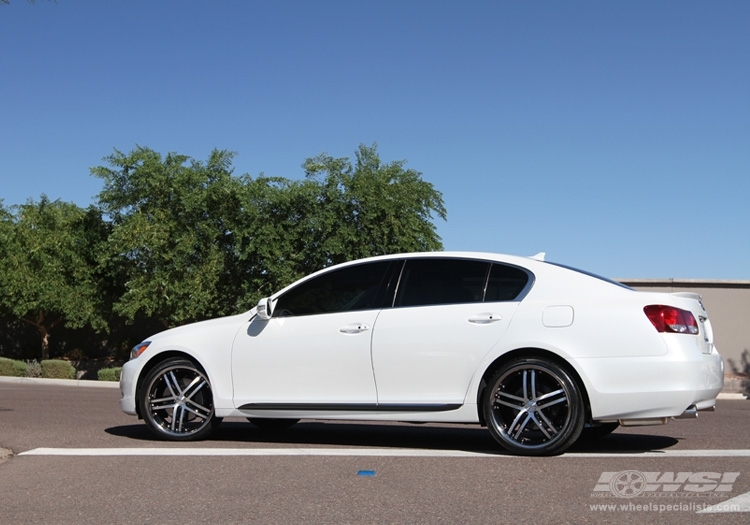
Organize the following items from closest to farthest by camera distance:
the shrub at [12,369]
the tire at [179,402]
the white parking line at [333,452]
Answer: the white parking line at [333,452], the tire at [179,402], the shrub at [12,369]

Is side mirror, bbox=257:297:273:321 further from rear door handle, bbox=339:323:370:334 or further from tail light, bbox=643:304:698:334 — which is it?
tail light, bbox=643:304:698:334

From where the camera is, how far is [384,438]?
812 cm

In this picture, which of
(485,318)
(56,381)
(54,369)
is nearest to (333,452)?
(485,318)

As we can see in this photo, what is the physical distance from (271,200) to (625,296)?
2249 cm

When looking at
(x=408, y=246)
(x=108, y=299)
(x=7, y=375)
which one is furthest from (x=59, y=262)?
(x=408, y=246)

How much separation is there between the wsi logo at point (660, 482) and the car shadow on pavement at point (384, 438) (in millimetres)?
1147

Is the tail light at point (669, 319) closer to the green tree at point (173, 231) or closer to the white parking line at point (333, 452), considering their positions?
the white parking line at point (333, 452)

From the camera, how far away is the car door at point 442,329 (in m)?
6.93

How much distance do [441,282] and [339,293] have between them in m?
0.95

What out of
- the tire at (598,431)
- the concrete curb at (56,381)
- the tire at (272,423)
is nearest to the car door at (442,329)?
the tire at (598,431)

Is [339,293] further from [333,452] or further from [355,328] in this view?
[333,452]

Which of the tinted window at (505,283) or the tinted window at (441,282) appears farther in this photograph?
the tinted window at (441,282)

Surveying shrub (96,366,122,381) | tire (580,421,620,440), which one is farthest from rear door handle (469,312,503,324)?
shrub (96,366,122,381)

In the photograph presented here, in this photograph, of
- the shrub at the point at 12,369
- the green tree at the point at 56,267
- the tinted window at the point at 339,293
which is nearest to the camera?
the tinted window at the point at 339,293
